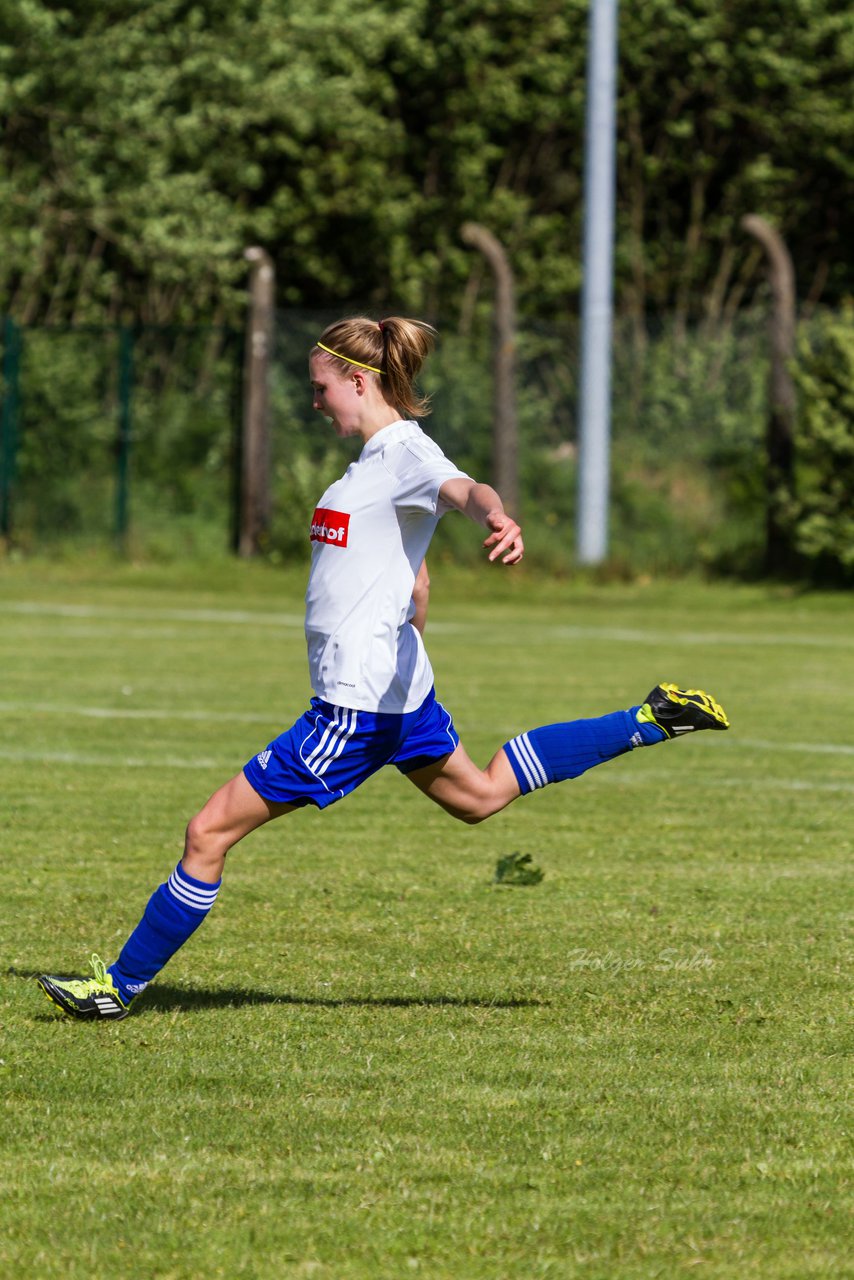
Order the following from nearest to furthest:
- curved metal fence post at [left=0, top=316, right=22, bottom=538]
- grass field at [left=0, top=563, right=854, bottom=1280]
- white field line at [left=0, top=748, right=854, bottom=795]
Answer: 1. grass field at [left=0, top=563, right=854, bottom=1280]
2. white field line at [left=0, top=748, right=854, bottom=795]
3. curved metal fence post at [left=0, top=316, right=22, bottom=538]

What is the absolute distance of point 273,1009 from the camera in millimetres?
5664

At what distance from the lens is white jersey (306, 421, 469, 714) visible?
5.47m

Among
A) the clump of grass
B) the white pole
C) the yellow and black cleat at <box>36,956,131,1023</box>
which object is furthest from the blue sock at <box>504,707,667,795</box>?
the white pole

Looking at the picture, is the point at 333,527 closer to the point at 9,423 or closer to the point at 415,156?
the point at 9,423

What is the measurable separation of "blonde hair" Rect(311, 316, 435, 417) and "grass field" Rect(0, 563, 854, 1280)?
1.71 meters

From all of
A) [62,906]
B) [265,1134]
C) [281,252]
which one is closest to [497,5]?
[281,252]

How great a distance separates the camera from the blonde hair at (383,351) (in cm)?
559

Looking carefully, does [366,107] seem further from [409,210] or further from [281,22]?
[281,22]

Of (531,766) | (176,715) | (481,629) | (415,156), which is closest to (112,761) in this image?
(176,715)

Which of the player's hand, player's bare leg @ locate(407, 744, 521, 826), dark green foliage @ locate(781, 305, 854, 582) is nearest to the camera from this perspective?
the player's hand

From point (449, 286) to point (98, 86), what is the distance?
8.68 m

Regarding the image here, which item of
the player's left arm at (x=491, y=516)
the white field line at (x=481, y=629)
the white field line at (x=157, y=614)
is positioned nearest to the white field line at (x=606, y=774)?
the player's left arm at (x=491, y=516)

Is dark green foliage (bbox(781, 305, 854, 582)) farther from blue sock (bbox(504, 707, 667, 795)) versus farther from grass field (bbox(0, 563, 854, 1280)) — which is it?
blue sock (bbox(504, 707, 667, 795))

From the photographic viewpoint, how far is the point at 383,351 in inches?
220
